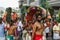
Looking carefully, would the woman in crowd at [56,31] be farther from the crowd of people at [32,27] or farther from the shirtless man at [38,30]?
the shirtless man at [38,30]

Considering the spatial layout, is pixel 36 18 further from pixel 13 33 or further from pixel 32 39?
pixel 13 33

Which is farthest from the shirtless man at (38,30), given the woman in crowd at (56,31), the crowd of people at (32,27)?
the woman in crowd at (56,31)

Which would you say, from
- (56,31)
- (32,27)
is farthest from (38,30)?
(56,31)

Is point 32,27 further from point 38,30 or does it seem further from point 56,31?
point 56,31

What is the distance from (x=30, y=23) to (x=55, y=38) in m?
0.93

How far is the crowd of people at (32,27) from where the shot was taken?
6195 millimetres

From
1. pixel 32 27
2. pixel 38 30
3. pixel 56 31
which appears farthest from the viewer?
pixel 56 31

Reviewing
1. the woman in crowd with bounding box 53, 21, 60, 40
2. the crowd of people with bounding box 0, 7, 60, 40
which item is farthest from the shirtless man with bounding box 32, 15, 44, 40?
the woman in crowd with bounding box 53, 21, 60, 40

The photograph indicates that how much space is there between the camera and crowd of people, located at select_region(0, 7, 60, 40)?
6195 mm

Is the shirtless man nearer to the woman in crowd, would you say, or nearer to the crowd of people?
the crowd of people

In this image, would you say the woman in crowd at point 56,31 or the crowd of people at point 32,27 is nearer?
the crowd of people at point 32,27

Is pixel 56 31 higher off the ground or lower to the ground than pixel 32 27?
lower

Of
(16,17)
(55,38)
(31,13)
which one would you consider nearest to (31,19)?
(31,13)

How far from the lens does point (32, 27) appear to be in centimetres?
647
